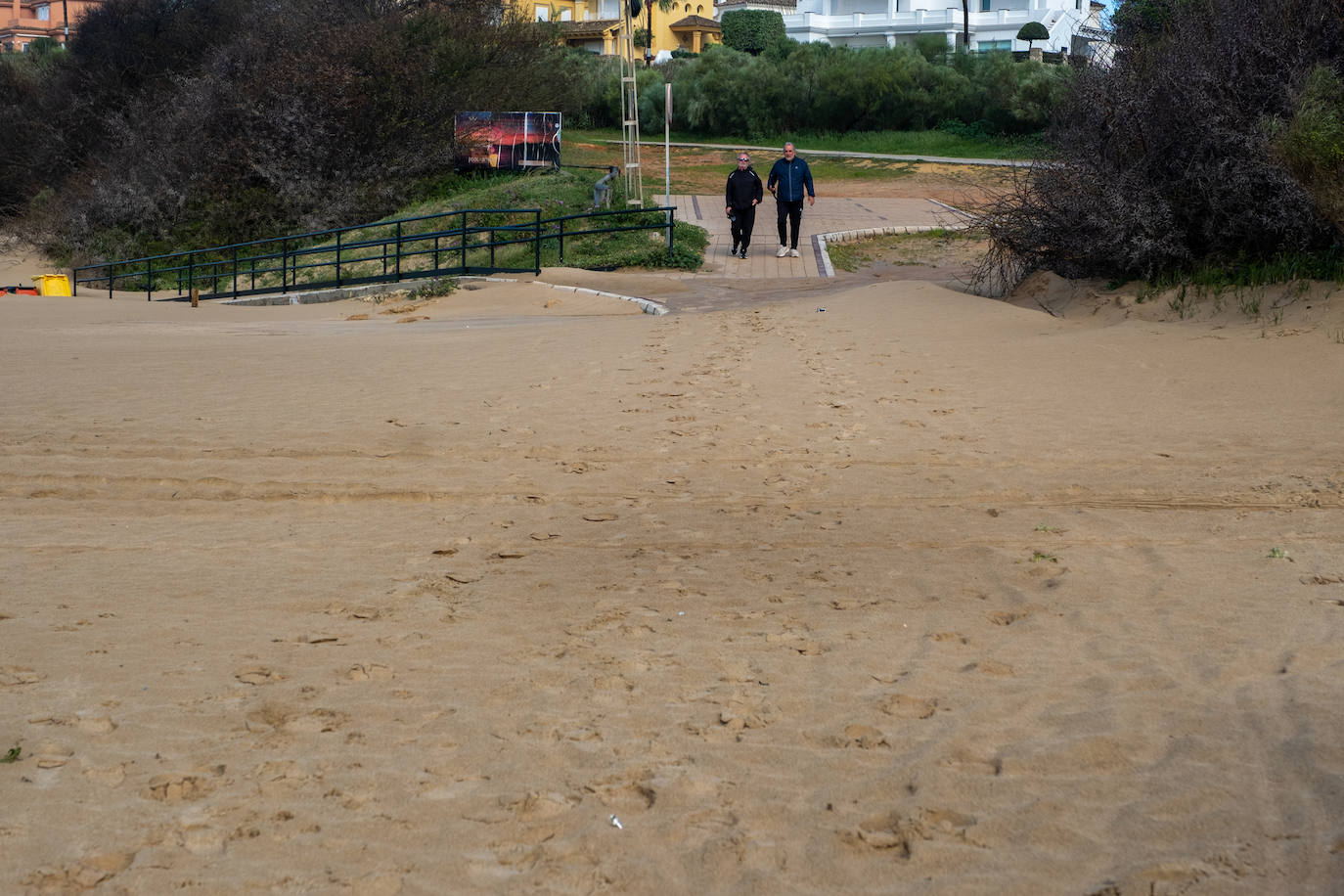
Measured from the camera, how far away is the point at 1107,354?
10.6m

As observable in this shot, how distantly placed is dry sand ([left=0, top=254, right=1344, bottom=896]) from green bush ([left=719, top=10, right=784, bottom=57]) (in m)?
61.5

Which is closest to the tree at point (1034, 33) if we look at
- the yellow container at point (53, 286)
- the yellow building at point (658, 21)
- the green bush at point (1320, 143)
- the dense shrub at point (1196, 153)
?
the yellow building at point (658, 21)

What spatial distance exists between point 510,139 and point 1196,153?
20.6 m

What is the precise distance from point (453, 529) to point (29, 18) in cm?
11022

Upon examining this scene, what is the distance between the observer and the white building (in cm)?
6431

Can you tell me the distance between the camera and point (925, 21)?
6775 cm

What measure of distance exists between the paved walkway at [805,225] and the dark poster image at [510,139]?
11.0 feet

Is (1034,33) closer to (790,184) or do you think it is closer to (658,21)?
(658,21)

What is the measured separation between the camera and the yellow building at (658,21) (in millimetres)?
74812

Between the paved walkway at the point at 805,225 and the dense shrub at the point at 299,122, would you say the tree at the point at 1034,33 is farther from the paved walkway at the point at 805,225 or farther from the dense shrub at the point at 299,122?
the paved walkway at the point at 805,225

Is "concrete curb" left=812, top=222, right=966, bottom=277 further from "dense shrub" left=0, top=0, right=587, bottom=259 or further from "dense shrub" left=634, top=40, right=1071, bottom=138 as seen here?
"dense shrub" left=634, top=40, right=1071, bottom=138

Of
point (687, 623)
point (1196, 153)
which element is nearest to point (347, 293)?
point (1196, 153)

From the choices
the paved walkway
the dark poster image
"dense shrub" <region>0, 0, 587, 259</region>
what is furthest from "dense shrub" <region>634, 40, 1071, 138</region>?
the dark poster image

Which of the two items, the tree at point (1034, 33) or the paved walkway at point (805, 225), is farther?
the tree at point (1034, 33)
